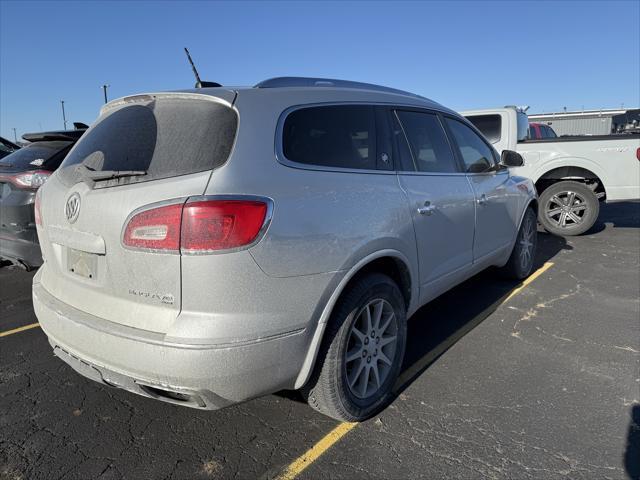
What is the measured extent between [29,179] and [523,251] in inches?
206

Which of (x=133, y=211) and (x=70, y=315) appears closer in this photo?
(x=133, y=211)

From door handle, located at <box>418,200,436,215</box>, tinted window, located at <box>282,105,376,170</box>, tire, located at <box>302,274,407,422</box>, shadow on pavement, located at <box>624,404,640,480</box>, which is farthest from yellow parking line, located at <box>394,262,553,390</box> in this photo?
tinted window, located at <box>282,105,376,170</box>

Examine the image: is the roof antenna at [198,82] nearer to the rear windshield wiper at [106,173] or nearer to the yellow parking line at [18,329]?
the rear windshield wiper at [106,173]

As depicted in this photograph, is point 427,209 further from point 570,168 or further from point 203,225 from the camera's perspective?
point 570,168

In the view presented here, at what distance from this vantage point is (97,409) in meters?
2.77

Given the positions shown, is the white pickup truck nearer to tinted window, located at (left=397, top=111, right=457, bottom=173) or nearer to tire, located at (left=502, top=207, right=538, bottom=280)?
tire, located at (left=502, top=207, right=538, bottom=280)

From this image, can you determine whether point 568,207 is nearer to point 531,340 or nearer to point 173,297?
point 531,340

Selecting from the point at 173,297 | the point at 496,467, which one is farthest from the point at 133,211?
the point at 496,467

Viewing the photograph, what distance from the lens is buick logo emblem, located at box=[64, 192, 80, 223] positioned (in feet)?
7.32

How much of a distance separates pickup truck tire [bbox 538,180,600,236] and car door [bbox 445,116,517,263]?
3.67 m

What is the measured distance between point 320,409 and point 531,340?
209 centimetres

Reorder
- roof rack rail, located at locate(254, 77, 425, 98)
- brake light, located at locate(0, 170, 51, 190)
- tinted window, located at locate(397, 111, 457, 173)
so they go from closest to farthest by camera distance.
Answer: roof rack rail, located at locate(254, 77, 425, 98)
tinted window, located at locate(397, 111, 457, 173)
brake light, located at locate(0, 170, 51, 190)

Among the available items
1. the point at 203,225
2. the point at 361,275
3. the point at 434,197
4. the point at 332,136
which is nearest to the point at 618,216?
the point at 434,197

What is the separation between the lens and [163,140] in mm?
2150
